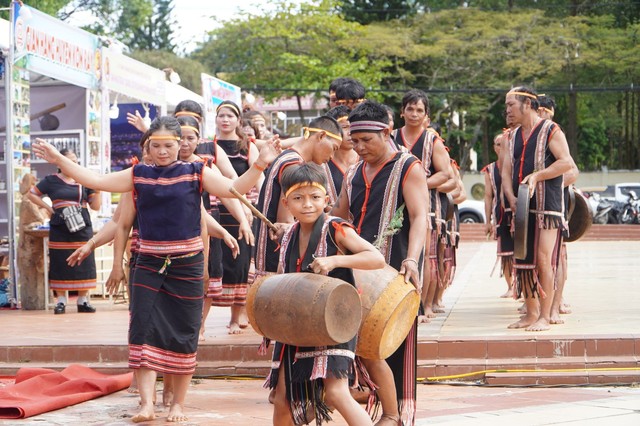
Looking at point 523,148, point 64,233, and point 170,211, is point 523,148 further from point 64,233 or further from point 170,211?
point 64,233

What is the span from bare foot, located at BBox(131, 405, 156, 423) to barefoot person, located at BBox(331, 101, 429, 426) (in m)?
1.44

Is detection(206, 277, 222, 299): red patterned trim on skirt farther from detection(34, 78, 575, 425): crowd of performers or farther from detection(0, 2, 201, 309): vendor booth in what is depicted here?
detection(0, 2, 201, 309): vendor booth

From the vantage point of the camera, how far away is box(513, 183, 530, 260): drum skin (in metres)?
8.57

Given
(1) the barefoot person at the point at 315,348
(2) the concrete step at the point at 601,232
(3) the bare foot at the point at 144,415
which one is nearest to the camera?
(1) the barefoot person at the point at 315,348

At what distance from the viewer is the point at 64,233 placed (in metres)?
12.6

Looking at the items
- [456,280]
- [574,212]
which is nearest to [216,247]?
[574,212]

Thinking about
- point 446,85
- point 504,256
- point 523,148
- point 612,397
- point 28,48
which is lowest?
point 612,397

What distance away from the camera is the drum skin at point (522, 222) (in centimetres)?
857

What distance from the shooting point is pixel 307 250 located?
17.8 ft

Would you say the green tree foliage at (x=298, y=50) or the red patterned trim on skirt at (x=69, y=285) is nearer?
the red patterned trim on skirt at (x=69, y=285)

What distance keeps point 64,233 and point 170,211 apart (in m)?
6.34

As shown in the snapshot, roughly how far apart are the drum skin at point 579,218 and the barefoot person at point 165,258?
178 inches

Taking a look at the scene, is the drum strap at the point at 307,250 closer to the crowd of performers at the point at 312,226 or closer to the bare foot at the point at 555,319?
the crowd of performers at the point at 312,226

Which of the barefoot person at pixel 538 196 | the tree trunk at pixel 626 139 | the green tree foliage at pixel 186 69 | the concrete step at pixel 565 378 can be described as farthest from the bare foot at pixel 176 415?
the green tree foliage at pixel 186 69
